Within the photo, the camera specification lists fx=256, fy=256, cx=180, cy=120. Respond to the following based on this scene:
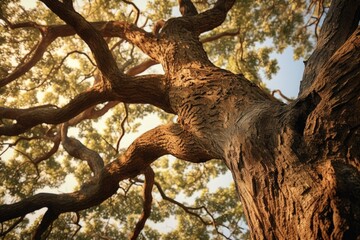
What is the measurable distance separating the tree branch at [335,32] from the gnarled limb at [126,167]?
1326 mm

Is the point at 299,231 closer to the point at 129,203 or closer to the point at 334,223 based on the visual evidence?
the point at 334,223

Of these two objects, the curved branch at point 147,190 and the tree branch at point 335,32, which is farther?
the curved branch at point 147,190

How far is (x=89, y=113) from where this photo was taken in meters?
7.54

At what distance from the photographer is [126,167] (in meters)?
3.49

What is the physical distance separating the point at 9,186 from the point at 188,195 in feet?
23.1

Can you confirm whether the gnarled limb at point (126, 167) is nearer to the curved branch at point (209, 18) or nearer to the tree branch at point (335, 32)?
the tree branch at point (335, 32)

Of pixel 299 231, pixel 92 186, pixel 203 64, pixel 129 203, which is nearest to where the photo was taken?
pixel 299 231

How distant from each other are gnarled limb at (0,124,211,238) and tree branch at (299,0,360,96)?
133 centimetres

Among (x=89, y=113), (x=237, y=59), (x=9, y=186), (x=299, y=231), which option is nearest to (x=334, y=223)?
(x=299, y=231)

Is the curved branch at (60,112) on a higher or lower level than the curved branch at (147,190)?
higher

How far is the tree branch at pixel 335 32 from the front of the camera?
8.59ft

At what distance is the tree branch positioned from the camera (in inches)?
103

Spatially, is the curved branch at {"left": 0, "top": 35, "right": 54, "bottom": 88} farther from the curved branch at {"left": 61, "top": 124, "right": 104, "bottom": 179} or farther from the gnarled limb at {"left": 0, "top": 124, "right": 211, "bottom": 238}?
the gnarled limb at {"left": 0, "top": 124, "right": 211, "bottom": 238}

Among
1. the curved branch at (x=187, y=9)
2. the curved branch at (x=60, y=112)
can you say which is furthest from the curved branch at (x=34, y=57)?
the curved branch at (x=187, y=9)
